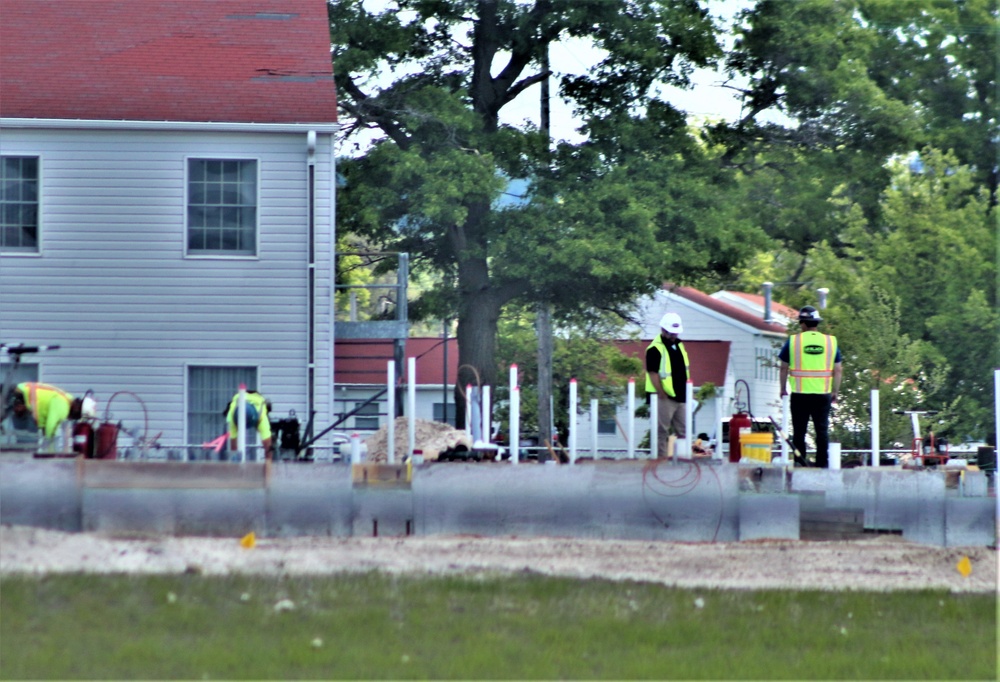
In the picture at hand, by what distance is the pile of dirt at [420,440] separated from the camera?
18312 millimetres

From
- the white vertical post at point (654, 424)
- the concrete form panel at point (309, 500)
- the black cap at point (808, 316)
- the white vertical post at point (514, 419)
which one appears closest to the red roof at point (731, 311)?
the black cap at point (808, 316)

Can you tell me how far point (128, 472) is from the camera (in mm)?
14133

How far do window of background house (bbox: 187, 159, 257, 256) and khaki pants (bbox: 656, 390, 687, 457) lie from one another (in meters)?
9.10

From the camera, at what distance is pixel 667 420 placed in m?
17.0

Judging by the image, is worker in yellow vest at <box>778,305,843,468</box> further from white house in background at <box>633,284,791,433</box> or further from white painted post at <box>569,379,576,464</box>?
white house in background at <box>633,284,791,433</box>

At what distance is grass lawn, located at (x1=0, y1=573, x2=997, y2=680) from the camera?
10117 mm

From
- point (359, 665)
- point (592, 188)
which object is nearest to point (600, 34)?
point (592, 188)

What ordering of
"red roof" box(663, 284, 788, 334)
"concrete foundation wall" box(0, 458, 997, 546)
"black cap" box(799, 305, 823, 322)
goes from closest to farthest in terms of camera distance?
"concrete foundation wall" box(0, 458, 997, 546) → "black cap" box(799, 305, 823, 322) → "red roof" box(663, 284, 788, 334)

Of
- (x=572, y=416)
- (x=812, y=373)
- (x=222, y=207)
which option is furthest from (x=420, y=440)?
(x=222, y=207)

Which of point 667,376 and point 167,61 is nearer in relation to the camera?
point 667,376

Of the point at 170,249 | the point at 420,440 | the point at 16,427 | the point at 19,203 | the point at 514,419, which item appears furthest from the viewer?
the point at 170,249

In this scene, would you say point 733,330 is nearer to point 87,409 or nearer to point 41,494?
point 87,409

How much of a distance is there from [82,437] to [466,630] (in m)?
7.14

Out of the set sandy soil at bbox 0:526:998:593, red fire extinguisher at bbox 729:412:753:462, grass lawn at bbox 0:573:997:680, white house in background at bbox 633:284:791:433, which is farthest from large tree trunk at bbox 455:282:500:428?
white house in background at bbox 633:284:791:433
